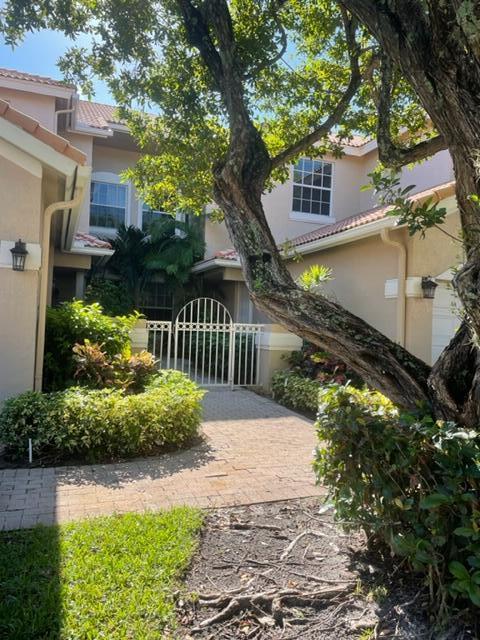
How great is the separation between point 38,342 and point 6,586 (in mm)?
4656

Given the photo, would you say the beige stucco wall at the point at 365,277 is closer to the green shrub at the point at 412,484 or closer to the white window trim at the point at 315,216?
the white window trim at the point at 315,216

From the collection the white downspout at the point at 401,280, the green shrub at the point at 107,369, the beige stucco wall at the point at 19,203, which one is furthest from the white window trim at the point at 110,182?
the white downspout at the point at 401,280

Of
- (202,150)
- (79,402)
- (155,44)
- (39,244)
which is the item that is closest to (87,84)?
(155,44)

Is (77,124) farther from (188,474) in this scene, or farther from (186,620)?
(186,620)

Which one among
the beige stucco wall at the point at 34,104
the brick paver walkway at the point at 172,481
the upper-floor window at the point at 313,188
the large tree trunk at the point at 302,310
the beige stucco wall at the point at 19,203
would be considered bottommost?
the brick paver walkway at the point at 172,481

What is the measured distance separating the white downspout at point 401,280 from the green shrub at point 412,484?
621 cm

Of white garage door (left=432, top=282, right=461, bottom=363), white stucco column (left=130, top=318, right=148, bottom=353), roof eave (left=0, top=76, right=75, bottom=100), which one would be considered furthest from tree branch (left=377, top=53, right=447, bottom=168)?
roof eave (left=0, top=76, right=75, bottom=100)

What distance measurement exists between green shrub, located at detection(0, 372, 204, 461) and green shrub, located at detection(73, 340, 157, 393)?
1051 millimetres

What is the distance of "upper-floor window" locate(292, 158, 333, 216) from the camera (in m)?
15.9

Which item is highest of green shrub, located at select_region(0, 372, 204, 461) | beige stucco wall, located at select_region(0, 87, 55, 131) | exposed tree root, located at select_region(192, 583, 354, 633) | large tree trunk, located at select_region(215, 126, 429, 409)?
beige stucco wall, located at select_region(0, 87, 55, 131)

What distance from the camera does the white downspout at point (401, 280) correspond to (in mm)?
9273

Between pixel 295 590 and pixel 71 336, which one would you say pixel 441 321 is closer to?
pixel 71 336

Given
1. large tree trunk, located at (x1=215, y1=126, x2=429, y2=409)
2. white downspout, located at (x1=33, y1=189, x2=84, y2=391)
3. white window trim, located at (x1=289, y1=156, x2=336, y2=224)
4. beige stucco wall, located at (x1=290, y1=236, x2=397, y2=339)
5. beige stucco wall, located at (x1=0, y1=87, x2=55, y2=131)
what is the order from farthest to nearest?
1. white window trim, located at (x1=289, y1=156, x2=336, y2=224)
2. beige stucco wall, located at (x1=0, y1=87, x2=55, y2=131)
3. beige stucco wall, located at (x1=290, y1=236, x2=397, y2=339)
4. white downspout, located at (x1=33, y1=189, x2=84, y2=391)
5. large tree trunk, located at (x1=215, y1=126, x2=429, y2=409)

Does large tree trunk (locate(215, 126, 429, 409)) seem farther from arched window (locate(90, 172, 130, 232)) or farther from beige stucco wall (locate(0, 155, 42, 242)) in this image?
arched window (locate(90, 172, 130, 232))
